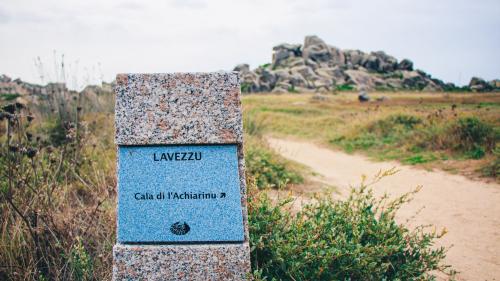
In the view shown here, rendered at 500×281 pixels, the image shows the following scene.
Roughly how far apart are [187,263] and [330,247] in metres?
1.04

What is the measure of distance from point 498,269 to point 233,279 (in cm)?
299

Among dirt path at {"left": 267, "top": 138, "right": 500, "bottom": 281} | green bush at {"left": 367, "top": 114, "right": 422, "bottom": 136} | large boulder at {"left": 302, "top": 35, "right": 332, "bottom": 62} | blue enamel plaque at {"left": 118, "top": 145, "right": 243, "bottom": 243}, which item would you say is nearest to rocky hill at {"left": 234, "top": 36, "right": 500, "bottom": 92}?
large boulder at {"left": 302, "top": 35, "right": 332, "bottom": 62}

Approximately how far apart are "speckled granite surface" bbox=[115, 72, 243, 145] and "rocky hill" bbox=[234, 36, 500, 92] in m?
49.7

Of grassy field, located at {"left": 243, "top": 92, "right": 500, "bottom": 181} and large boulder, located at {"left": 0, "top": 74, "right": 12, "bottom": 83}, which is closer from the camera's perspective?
grassy field, located at {"left": 243, "top": 92, "right": 500, "bottom": 181}

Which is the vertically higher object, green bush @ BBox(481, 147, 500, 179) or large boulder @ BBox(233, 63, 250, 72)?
large boulder @ BBox(233, 63, 250, 72)

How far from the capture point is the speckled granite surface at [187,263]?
104 inches

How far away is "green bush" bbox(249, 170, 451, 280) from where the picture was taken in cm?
286

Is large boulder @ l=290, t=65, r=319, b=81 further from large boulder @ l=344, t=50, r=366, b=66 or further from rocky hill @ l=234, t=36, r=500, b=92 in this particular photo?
large boulder @ l=344, t=50, r=366, b=66

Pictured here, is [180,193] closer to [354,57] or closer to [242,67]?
[242,67]

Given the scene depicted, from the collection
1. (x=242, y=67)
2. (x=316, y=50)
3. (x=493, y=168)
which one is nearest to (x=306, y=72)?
(x=316, y=50)

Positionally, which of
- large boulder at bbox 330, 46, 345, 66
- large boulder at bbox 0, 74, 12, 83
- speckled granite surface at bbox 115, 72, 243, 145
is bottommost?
speckled granite surface at bbox 115, 72, 243, 145

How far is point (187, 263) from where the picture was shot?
266 cm

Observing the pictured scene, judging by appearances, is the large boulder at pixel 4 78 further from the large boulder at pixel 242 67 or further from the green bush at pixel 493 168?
the large boulder at pixel 242 67

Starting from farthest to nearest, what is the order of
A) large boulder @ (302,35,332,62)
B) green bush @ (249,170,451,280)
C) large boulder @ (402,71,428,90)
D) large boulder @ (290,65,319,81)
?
1. large boulder @ (302,35,332,62)
2. large boulder @ (402,71,428,90)
3. large boulder @ (290,65,319,81)
4. green bush @ (249,170,451,280)
